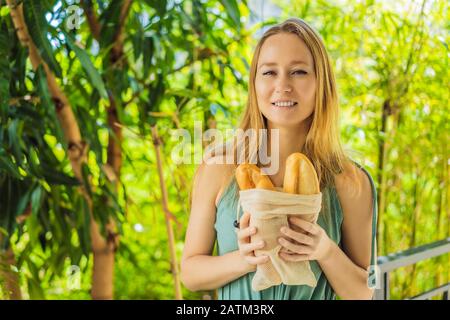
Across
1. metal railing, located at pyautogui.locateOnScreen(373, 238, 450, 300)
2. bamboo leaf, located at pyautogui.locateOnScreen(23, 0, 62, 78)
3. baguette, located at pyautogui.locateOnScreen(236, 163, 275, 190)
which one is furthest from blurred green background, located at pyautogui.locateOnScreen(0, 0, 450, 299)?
baguette, located at pyautogui.locateOnScreen(236, 163, 275, 190)

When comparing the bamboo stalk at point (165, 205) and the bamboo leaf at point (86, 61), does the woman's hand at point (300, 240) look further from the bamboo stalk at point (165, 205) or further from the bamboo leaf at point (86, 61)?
the bamboo stalk at point (165, 205)

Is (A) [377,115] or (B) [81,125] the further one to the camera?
(A) [377,115]

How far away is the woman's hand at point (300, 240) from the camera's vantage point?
0.49 metres

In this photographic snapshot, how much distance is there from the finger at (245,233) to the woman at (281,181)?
1cm

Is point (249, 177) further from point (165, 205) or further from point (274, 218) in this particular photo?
point (165, 205)

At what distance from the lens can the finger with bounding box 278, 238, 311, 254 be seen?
487mm

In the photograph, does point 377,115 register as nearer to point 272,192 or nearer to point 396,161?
point 396,161

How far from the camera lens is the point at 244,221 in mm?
498

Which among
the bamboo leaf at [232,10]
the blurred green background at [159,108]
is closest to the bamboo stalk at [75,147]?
the blurred green background at [159,108]

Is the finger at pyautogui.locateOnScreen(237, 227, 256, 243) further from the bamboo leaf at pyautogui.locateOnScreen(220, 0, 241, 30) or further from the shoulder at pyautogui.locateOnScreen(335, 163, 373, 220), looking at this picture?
the bamboo leaf at pyautogui.locateOnScreen(220, 0, 241, 30)

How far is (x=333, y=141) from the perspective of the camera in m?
0.56
